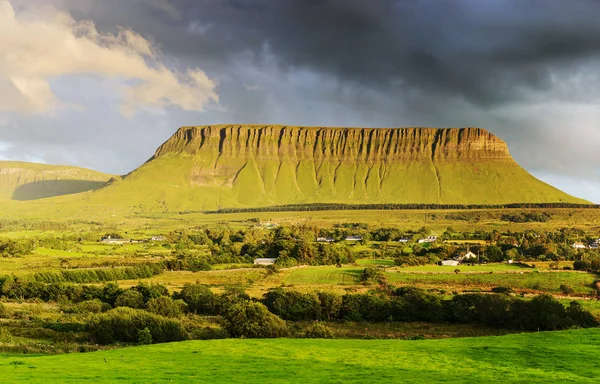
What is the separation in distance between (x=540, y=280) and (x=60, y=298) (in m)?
67.2

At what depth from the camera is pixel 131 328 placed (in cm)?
4212

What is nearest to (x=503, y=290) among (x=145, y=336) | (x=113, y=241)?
(x=145, y=336)

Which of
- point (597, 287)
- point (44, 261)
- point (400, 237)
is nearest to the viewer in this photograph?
point (597, 287)

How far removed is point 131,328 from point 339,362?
23.7 metres

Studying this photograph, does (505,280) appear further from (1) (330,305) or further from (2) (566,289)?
(1) (330,305)

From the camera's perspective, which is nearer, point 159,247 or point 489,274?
point 489,274

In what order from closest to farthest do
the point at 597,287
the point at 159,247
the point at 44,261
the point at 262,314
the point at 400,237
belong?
the point at 262,314 → the point at 597,287 → the point at 44,261 → the point at 159,247 → the point at 400,237

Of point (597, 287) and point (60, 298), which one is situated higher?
point (597, 287)

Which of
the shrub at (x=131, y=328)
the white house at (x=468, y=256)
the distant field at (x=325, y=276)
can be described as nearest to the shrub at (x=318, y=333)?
the shrub at (x=131, y=328)

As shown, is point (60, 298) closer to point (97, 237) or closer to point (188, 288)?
point (188, 288)

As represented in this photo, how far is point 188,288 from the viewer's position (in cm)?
6519

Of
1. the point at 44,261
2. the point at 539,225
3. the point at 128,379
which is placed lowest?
the point at 44,261

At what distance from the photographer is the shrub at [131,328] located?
Result: 136 feet

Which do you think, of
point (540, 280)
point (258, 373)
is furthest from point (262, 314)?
point (540, 280)
